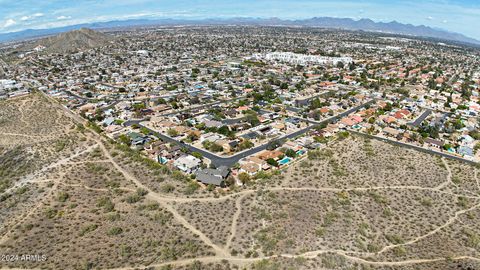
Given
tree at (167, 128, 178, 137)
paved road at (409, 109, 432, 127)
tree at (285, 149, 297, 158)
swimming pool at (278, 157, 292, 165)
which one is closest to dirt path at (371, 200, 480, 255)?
swimming pool at (278, 157, 292, 165)

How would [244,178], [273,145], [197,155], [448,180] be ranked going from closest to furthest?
[244,178], [448,180], [197,155], [273,145]

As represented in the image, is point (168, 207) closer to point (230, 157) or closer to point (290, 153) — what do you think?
point (230, 157)

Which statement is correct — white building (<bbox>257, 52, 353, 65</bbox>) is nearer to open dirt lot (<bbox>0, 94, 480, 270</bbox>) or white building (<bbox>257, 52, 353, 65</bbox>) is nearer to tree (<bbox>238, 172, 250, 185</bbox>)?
open dirt lot (<bbox>0, 94, 480, 270</bbox>)

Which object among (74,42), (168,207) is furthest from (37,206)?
(74,42)

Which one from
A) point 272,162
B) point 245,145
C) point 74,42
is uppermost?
point 74,42

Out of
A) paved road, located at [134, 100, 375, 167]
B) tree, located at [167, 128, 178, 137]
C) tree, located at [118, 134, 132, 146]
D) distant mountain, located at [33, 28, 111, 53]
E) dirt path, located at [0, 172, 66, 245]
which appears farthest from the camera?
distant mountain, located at [33, 28, 111, 53]

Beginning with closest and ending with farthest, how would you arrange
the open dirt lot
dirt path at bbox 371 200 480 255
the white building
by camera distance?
the open dirt lot, dirt path at bbox 371 200 480 255, the white building

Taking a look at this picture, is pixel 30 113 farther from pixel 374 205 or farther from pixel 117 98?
pixel 374 205

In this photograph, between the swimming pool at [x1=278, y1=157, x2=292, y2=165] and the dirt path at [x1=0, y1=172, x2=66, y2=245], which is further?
the swimming pool at [x1=278, y1=157, x2=292, y2=165]

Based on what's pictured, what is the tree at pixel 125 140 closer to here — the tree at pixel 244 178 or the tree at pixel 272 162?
the tree at pixel 244 178

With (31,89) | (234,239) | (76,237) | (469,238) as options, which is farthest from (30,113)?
(469,238)
